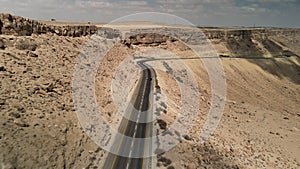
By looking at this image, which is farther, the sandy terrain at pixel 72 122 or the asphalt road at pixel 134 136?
the asphalt road at pixel 134 136

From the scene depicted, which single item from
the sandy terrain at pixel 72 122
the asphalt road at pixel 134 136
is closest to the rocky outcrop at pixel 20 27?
the sandy terrain at pixel 72 122

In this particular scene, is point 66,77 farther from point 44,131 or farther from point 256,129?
point 256,129

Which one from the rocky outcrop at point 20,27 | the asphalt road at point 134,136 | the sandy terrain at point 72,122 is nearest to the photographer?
the sandy terrain at point 72,122

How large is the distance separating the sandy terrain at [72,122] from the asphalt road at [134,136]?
130 cm

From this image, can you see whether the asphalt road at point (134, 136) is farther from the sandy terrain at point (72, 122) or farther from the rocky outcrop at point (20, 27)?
the rocky outcrop at point (20, 27)

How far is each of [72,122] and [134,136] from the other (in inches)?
276

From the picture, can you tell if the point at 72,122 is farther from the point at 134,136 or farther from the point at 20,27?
the point at 20,27

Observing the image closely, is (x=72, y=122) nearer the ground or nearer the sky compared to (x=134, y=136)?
nearer the sky

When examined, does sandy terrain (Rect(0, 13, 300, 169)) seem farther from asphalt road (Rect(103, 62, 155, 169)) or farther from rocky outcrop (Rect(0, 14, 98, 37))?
asphalt road (Rect(103, 62, 155, 169))

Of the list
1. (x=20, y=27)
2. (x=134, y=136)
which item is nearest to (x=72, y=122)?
(x=134, y=136)

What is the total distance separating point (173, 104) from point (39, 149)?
2533 cm

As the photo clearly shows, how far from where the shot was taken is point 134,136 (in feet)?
109

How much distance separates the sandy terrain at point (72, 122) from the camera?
82.3ft

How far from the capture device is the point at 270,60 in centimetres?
13112
